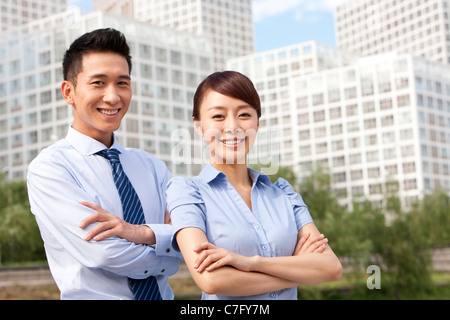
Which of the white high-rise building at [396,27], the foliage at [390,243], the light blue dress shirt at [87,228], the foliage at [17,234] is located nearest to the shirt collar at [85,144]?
the light blue dress shirt at [87,228]

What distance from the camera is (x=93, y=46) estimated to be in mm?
3098

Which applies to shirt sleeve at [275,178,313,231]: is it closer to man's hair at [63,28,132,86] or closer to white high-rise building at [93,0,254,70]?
man's hair at [63,28,132,86]

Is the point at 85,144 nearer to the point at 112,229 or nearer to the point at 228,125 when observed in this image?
the point at 112,229

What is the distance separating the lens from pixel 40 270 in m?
27.4

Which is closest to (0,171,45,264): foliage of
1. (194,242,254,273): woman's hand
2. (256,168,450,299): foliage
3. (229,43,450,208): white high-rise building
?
(256,168,450,299): foliage

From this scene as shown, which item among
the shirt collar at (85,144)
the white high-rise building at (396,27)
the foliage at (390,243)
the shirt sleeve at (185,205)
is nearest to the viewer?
the shirt sleeve at (185,205)

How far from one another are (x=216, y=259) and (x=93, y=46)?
137 centimetres

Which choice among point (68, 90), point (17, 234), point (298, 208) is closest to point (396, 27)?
point (17, 234)

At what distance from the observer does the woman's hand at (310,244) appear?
8.52 ft

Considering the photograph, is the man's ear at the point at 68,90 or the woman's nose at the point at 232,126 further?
the man's ear at the point at 68,90

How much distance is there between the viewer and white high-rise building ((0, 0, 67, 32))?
10131 centimetres

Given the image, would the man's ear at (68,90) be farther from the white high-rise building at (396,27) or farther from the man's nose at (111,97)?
the white high-rise building at (396,27)

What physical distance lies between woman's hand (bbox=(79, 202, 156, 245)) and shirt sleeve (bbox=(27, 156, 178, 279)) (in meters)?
0.03

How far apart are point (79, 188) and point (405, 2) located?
108m
